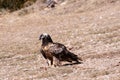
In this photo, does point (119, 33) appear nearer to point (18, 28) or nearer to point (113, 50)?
point (113, 50)

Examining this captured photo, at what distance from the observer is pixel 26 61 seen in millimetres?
20781

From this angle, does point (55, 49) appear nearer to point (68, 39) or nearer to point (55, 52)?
point (55, 52)

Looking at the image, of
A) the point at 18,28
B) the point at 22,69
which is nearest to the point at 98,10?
the point at 18,28

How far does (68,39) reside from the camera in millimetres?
26297

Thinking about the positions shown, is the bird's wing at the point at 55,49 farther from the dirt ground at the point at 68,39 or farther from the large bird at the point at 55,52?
the dirt ground at the point at 68,39

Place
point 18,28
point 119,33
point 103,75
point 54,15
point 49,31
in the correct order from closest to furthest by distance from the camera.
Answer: point 103,75 → point 119,33 → point 49,31 → point 18,28 → point 54,15

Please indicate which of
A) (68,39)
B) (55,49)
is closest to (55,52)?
(55,49)

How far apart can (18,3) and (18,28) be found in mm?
12637

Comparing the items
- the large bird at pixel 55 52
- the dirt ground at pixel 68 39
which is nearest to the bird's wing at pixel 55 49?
the large bird at pixel 55 52

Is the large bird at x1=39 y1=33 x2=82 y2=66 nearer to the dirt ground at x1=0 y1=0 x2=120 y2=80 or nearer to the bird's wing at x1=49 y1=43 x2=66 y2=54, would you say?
the bird's wing at x1=49 y1=43 x2=66 y2=54

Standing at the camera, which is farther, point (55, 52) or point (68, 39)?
point (68, 39)

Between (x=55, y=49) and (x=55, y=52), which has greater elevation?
(x=55, y=49)

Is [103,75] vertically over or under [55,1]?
under

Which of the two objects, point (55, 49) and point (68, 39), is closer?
point (55, 49)
